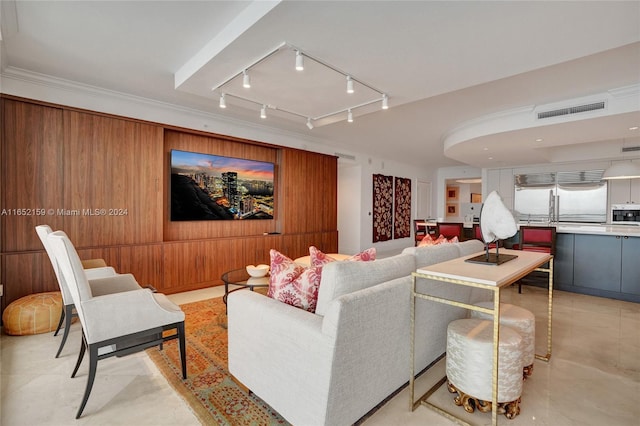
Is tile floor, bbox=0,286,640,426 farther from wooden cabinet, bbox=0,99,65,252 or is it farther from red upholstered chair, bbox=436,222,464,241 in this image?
red upholstered chair, bbox=436,222,464,241

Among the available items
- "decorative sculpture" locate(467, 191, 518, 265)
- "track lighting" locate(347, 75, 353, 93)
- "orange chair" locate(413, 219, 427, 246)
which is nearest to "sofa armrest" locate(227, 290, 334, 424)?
"decorative sculpture" locate(467, 191, 518, 265)

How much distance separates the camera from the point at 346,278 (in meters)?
1.66

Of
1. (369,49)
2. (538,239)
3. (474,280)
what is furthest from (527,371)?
(538,239)

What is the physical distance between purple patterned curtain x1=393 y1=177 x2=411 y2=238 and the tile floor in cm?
611

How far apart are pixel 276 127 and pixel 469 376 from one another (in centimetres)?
474

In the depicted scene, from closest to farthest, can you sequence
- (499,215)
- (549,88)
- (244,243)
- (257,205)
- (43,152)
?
(499,215) < (43,152) < (549,88) < (244,243) < (257,205)

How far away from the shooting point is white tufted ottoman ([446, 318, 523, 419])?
174 centimetres

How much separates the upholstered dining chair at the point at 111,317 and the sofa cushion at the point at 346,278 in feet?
3.79

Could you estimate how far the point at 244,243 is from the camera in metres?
5.03

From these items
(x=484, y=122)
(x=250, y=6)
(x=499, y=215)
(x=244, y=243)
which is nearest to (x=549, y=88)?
(x=484, y=122)

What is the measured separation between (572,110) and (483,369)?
3814mm

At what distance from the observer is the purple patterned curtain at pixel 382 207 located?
323 inches

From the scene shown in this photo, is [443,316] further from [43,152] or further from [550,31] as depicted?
[43,152]

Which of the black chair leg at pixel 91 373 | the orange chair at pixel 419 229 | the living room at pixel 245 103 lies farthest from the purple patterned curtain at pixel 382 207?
the black chair leg at pixel 91 373
